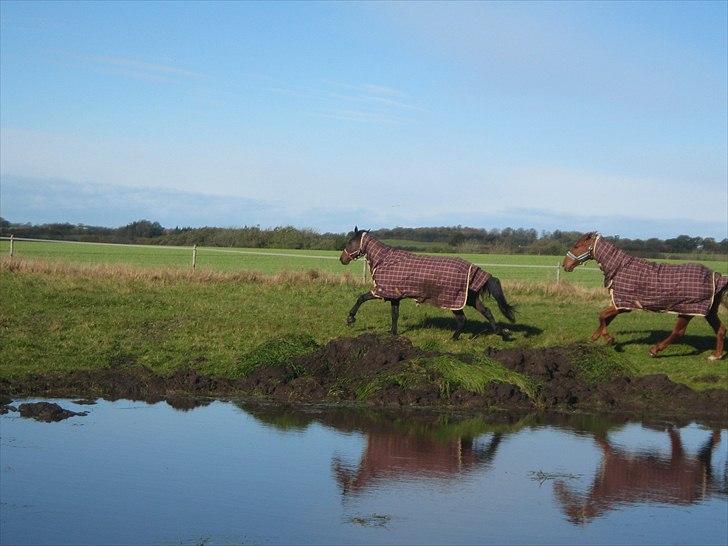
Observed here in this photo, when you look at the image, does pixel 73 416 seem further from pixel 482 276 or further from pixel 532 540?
pixel 482 276

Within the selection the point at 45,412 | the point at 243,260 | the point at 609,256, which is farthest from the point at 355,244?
the point at 243,260

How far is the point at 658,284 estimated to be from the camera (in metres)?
16.9

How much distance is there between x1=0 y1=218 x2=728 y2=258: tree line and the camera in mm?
58000

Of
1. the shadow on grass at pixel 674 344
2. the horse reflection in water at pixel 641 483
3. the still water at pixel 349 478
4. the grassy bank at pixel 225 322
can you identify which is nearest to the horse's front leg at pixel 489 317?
the grassy bank at pixel 225 322

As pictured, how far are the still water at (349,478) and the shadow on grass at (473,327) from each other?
20.9 feet

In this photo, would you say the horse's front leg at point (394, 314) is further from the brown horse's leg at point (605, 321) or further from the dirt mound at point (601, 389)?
the brown horse's leg at point (605, 321)

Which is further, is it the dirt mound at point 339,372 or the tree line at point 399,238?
the tree line at point 399,238

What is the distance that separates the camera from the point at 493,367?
14219 mm

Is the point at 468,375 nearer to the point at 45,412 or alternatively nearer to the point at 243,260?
the point at 45,412

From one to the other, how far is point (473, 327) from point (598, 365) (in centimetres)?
469

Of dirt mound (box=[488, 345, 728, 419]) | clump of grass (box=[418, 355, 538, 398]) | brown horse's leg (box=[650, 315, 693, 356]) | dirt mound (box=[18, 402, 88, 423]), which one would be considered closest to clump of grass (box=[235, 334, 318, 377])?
clump of grass (box=[418, 355, 538, 398])

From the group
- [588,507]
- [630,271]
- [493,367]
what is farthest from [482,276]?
[588,507]

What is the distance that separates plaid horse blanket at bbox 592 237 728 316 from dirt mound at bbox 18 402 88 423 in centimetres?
924

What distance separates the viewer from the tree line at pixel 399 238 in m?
58.0
